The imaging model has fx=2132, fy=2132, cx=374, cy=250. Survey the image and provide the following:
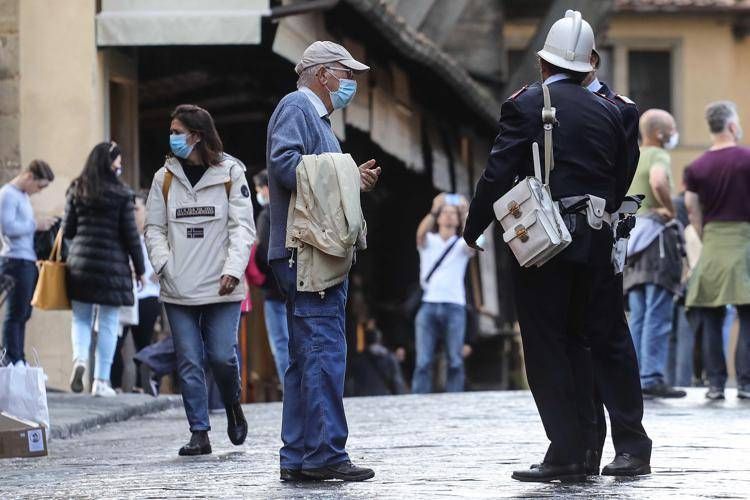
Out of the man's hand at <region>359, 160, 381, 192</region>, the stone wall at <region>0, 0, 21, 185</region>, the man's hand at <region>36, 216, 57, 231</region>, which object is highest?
the stone wall at <region>0, 0, 21, 185</region>

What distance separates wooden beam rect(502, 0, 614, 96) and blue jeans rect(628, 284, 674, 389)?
38.0ft

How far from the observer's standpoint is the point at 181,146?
10.6 metres

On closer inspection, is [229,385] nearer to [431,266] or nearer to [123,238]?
[123,238]

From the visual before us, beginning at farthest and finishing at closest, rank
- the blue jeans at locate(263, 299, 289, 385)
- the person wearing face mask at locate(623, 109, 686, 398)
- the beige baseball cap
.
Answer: the blue jeans at locate(263, 299, 289, 385), the person wearing face mask at locate(623, 109, 686, 398), the beige baseball cap

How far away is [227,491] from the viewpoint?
8406 mm

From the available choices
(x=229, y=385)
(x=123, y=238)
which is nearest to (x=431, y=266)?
(x=123, y=238)

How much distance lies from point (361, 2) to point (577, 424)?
9.67 meters

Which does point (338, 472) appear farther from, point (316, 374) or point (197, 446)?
point (197, 446)

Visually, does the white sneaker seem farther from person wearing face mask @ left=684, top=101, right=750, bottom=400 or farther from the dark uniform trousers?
the dark uniform trousers

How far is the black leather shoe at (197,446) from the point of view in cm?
1063

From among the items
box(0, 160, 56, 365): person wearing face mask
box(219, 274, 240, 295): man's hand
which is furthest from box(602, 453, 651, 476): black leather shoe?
box(0, 160, 56, 365): person wearing face mask

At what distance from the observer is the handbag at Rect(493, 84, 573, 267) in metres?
8.07

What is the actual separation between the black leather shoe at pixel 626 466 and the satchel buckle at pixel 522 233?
107 centimetres

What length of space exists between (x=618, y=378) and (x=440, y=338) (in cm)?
920
